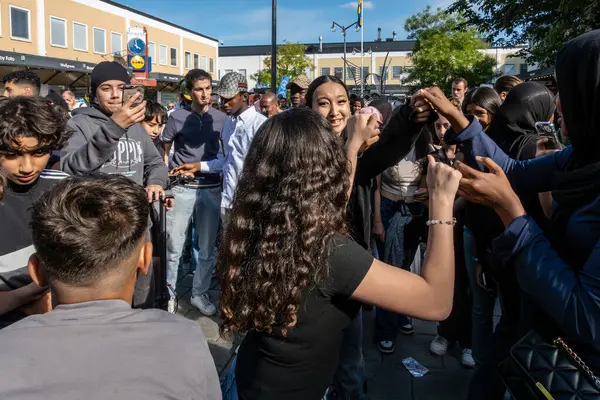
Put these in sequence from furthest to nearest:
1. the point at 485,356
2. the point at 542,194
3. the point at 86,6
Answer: the point at 86,6 < the point at 485,356 < the point at 542,194

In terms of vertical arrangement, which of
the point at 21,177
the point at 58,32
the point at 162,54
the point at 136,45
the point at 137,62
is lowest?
the point at 21,177

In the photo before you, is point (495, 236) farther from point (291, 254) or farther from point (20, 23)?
point (20, 23)

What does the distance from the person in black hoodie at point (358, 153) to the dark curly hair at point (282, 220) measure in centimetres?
44

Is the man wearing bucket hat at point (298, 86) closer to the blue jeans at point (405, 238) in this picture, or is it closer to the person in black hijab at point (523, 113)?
the blue jeans at point (405, 238)

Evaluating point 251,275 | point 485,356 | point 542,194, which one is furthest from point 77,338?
point 485,356

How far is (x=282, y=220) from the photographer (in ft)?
5.21

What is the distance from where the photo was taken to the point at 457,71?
34844 millimetres

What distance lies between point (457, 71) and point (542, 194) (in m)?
36.0

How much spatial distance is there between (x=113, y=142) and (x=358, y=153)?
1490 millimetres

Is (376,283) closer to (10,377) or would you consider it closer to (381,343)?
(10,377)

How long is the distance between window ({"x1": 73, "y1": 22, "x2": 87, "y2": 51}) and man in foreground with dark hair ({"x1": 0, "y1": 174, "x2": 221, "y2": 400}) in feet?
122

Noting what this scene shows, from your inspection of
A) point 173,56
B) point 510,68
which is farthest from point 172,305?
point 510,68

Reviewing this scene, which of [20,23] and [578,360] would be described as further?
[20,23]

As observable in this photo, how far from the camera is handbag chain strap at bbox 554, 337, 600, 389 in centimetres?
132
